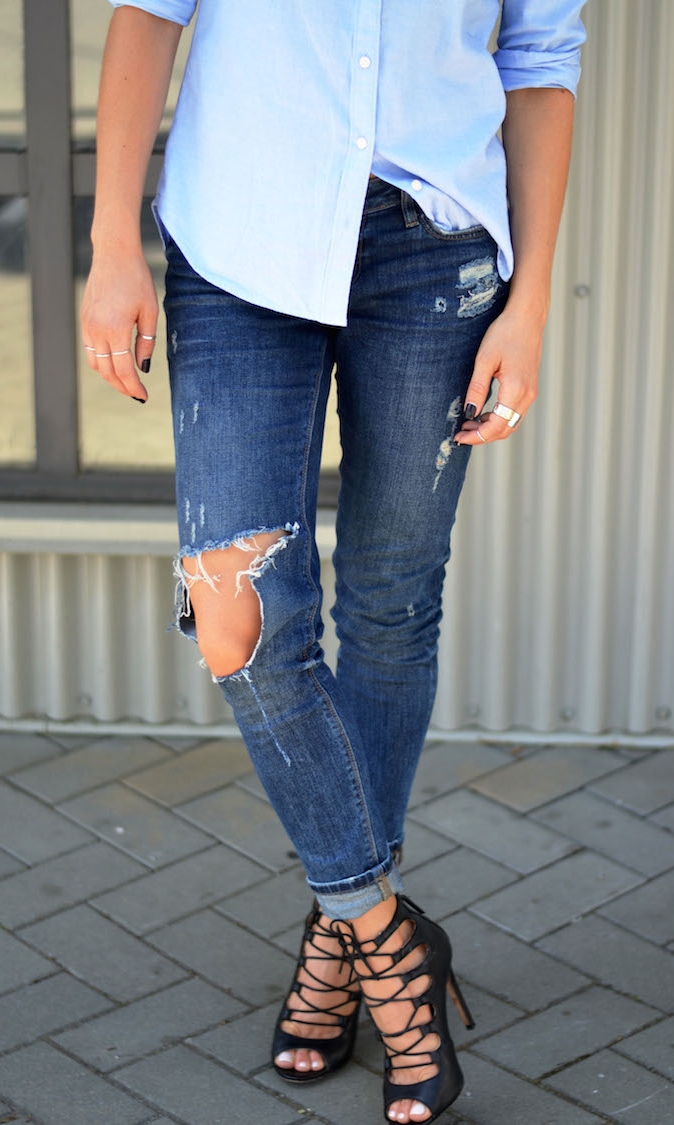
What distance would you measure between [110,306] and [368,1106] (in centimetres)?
118

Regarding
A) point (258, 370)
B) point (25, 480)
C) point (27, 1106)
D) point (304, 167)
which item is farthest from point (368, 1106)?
point (25, 480)

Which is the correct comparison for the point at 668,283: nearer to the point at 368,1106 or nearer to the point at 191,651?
the point at 191,651

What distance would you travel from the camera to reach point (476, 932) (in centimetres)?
252

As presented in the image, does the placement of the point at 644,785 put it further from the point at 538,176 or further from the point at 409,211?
the point at 409,211

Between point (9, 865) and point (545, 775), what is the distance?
3.74 feet

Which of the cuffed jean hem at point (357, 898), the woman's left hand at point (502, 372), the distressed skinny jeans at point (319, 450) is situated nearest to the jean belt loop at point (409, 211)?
the distressed skinny jeans at point (319, 450)

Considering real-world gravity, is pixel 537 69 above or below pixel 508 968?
above

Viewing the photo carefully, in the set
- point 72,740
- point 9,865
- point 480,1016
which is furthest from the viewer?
point 72,740

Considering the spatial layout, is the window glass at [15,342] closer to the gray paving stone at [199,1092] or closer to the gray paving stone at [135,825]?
the gray paving stone at [135,825]

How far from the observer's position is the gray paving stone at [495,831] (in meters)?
2.78

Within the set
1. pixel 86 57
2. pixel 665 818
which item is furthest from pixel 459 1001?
pixel 86 57

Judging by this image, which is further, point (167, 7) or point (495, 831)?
point (495, 831)

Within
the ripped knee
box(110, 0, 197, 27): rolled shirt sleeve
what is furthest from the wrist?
box(110, 0, 197, 27): rolled shirt sleeve

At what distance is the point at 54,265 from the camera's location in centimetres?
316
